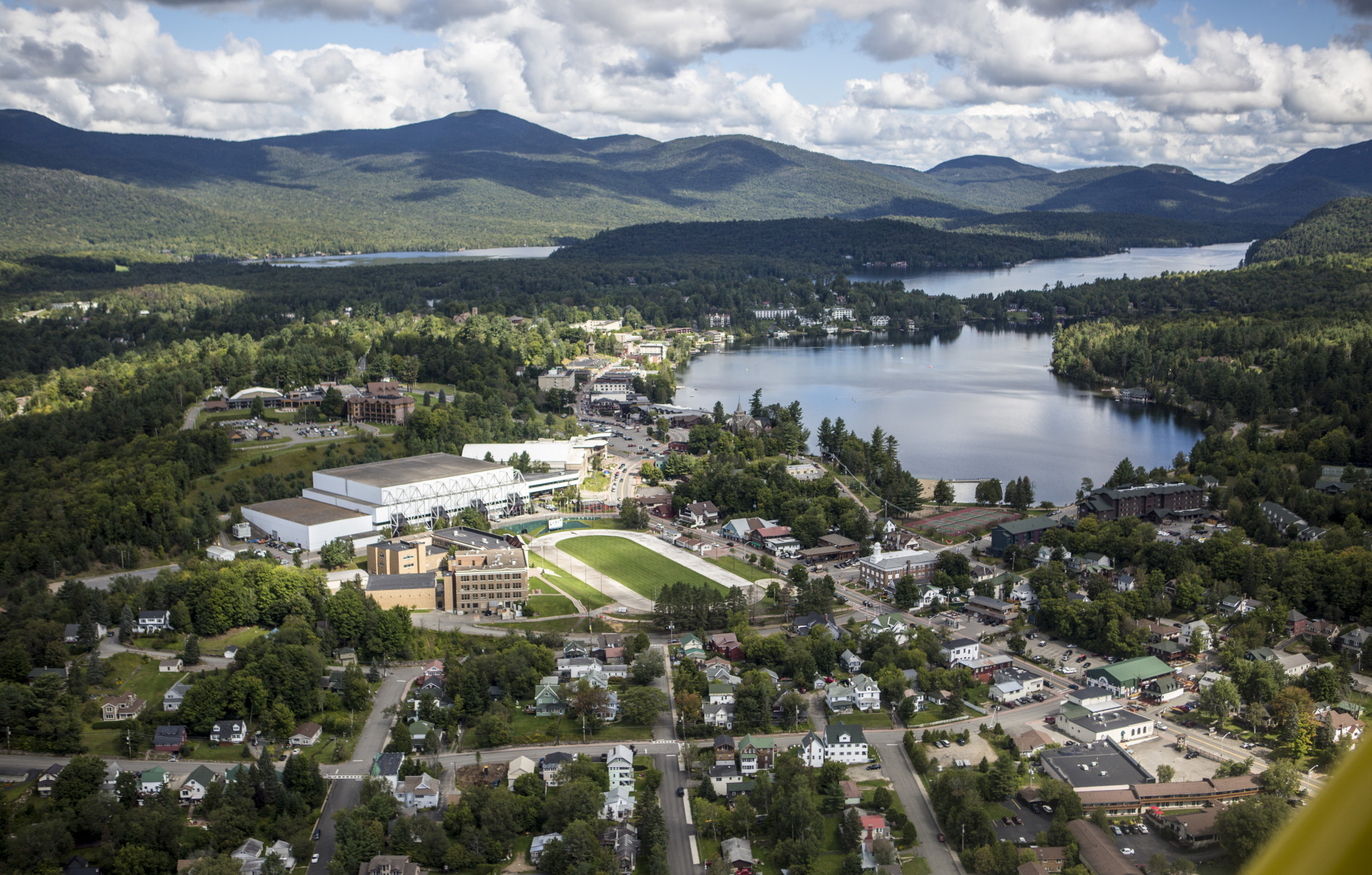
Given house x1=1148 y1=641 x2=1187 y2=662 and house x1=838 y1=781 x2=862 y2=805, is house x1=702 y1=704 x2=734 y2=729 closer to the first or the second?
house x1=838 y1=781 x2=862 y2=805

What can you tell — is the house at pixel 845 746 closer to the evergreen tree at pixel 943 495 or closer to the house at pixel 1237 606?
the house at pixel 1237 606

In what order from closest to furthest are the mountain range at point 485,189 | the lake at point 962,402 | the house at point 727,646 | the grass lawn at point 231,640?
the house at point 727,646 → the grass lawn at point 231,640 → the lake at point 962,402 → the mountain range at point 485,189

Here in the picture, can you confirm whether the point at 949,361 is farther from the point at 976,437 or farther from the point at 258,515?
the point at 258,515

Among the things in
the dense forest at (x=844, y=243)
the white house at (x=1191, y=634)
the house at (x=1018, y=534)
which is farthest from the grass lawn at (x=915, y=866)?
the dense forest at (x=844, y=243)

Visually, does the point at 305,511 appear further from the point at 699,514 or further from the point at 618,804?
the point at 618,804

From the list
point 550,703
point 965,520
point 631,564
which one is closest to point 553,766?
point 550,703

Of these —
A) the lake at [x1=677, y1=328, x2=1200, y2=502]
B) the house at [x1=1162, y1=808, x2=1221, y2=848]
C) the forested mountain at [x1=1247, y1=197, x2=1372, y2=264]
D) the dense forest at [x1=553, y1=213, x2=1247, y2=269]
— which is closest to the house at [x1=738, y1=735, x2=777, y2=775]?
the house at [x1=1162, y1=808, x2=1221, y2=848]
